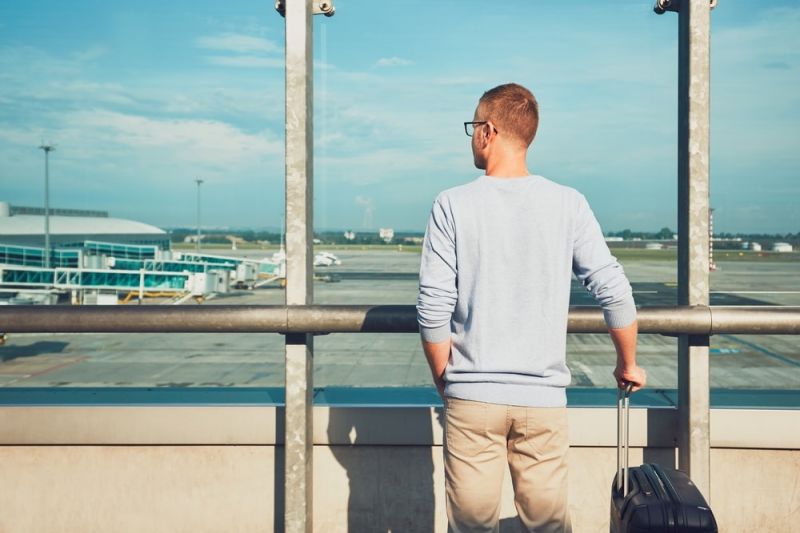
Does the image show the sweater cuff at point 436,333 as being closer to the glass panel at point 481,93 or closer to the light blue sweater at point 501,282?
the light blue sweater at point 501,282

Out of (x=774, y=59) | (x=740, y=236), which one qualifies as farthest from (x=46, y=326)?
(x=774, y=59)

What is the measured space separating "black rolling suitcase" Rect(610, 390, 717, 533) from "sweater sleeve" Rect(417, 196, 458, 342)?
71 centimetres

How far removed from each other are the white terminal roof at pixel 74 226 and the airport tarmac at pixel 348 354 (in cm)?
63

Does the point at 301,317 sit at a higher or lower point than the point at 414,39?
lower

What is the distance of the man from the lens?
6.37 ft

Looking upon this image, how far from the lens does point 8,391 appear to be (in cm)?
323

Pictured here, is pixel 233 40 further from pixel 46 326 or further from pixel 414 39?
pixel 46 326

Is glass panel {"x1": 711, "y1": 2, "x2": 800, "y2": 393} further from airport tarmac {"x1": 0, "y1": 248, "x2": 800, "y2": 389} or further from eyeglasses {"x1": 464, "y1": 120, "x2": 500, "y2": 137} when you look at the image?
eyeglasses {"x1": 464, "y1": 120, "x2": 500, "y2": 137}

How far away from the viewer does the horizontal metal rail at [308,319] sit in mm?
2576

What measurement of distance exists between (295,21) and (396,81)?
516mm

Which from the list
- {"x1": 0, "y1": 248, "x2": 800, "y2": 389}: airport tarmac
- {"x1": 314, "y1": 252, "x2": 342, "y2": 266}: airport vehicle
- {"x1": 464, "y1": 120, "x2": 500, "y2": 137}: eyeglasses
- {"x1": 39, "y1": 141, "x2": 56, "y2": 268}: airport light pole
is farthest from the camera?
{"x1": 39, "y1": 141, "x2": 56, "y2": 268}: airport light pole

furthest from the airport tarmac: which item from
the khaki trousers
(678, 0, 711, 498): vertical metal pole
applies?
the khaki trousers

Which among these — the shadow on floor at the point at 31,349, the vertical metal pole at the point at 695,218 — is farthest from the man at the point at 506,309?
the shadow on floor at the point at 31,349

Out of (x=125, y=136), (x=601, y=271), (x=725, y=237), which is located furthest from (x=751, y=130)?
(x=125, y=136)
